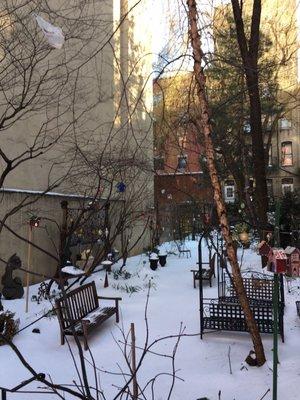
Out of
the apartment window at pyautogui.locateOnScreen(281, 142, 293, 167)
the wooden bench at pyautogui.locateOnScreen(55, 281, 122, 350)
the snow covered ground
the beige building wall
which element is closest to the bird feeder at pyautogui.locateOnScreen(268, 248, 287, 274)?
the snow covered ground

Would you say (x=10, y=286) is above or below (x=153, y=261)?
above

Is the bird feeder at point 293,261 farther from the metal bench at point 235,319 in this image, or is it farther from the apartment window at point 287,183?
the apartment window at point 287,183

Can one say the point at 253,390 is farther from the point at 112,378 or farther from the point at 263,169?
the point at 263,169

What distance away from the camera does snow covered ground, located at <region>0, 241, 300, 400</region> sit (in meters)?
4.96

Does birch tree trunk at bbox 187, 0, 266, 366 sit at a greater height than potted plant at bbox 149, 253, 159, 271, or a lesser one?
greater

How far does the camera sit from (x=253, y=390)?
4.86 meters

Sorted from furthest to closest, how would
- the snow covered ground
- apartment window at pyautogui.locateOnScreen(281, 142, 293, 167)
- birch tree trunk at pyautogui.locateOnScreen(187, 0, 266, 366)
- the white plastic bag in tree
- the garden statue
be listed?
apartment window at pyautogui.locateOnScreen(281, 142, 293, 167)
the garden statue
the snow covered ground
birch tree trunk at pyautogui.locateOnScreen(187, 0, 266, 366)
the white plastic bag in tree

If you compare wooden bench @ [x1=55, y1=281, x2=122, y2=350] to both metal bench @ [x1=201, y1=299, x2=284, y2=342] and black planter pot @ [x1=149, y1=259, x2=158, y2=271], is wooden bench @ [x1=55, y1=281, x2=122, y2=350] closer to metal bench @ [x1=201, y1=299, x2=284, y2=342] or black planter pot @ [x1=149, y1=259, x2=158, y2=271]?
metal bench @ [x1=201, y1=299, x2=284, y2=342]

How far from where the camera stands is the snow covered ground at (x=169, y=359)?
496 cm

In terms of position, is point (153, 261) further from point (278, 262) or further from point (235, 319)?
point (278, 262)

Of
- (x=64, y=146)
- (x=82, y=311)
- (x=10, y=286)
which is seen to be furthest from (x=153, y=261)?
(x=82, y=311)

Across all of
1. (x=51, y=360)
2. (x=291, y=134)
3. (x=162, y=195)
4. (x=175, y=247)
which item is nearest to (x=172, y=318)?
(x=51, y=360)

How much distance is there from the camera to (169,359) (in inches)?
234

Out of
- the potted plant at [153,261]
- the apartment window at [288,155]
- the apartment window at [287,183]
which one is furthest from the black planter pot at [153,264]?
the apartment window at [288,155]
